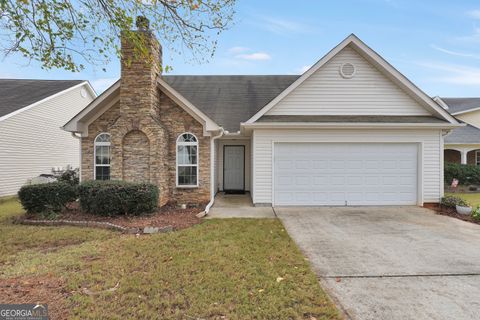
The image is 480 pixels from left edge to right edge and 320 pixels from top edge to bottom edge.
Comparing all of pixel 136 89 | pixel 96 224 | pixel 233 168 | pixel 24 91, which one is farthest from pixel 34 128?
pixel 233 168

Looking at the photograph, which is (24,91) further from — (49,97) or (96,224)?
(96,224)

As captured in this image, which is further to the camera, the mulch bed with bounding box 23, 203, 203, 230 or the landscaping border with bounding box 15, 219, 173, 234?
the mulch bed with bounding box 23, 203, 203, 230

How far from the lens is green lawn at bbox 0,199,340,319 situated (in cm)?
314

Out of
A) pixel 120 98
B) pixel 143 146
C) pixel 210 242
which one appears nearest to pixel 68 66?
pixel 120 98

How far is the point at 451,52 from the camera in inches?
599

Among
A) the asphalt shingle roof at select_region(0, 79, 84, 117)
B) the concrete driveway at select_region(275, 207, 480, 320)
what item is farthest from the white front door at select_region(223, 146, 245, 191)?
the asphalt shingle roof at select_region(0, 79, 84, 117)

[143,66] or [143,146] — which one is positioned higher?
[143,66]

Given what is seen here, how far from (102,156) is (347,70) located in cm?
1004

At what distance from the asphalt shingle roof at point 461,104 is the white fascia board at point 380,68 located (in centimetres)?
1620

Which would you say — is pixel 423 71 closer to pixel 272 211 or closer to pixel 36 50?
pixel 272 211

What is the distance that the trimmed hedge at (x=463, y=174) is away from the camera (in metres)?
15.1

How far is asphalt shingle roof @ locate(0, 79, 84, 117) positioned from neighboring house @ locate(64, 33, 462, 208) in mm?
7385

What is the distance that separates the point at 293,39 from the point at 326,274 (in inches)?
410

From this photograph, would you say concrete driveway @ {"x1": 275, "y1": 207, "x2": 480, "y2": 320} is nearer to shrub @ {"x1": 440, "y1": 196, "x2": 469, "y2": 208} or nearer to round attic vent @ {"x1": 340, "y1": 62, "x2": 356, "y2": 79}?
shrub @ {"x1": 440, "y1": 196, "x2": 469, "y2": 208}
